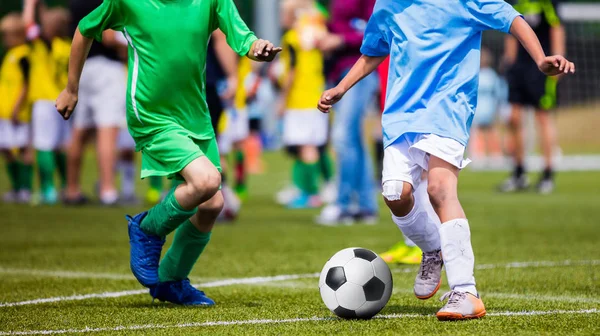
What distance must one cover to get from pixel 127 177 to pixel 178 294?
6.40m

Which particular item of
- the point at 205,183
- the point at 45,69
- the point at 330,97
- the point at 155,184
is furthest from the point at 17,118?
the point at 330,97

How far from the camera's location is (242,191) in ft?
40.0

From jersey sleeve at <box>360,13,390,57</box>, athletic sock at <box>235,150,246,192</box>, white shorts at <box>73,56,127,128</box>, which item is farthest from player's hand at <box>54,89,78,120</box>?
athletic sock at <box>235,150,246,192</box>

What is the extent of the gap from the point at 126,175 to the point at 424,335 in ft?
25.2

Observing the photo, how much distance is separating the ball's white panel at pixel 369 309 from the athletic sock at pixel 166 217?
96 cm

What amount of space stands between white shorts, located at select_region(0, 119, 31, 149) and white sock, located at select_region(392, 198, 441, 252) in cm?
801

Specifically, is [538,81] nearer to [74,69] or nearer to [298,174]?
A: [298,174]

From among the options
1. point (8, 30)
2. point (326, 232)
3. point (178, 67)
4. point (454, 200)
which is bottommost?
point (326, 232)

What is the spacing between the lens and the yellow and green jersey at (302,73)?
11.6m

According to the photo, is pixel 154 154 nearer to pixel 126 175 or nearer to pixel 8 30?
pixel 126 175

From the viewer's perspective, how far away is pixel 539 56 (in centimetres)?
419

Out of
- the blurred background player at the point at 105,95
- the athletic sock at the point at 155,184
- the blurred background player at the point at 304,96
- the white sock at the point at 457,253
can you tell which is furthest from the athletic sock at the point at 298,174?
the white sock at the point at 457,253

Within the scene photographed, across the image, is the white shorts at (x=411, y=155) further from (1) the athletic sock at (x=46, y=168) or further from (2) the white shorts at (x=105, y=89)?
(1) the athletic sock at (x=46, y=168)

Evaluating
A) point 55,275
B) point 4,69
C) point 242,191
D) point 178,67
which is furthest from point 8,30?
point 178,67
